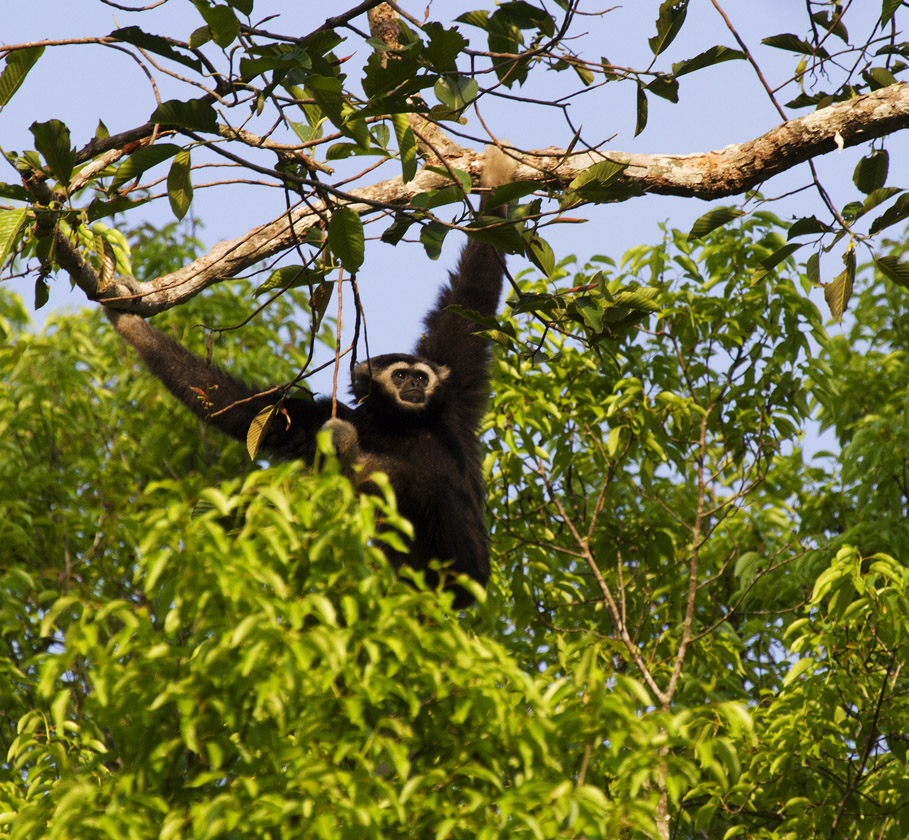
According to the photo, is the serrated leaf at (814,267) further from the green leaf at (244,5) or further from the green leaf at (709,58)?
the green leaf at (244,5)

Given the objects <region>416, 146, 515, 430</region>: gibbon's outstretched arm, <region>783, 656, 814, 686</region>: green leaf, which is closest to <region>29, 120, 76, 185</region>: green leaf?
<region>416, 146, 515, 430</region>: gibbon's outstretched arm

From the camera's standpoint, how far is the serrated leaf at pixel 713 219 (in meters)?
3.76

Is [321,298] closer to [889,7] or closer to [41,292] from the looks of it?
[41,292]

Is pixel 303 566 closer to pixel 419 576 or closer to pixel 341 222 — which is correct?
pixel 419 576

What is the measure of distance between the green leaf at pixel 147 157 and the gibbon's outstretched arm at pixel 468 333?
3.17m

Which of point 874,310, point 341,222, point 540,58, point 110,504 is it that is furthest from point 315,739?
point 874,310

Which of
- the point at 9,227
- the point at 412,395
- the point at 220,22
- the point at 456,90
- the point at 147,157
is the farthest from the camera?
the point at 412,395

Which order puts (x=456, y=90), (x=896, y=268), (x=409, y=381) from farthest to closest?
(x=409, y=381), (x=896, y=268), (x=456, y=90)

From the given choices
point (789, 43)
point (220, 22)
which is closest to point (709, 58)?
point (789, 43)

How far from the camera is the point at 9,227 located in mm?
2922

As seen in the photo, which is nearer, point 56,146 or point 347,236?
point 56,146

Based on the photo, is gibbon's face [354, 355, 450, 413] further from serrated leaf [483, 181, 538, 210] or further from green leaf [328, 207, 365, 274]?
serrated leaf [483, 181, 538, 210]

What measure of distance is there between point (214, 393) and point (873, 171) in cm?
329

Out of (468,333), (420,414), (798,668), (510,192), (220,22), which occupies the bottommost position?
(798,668)
